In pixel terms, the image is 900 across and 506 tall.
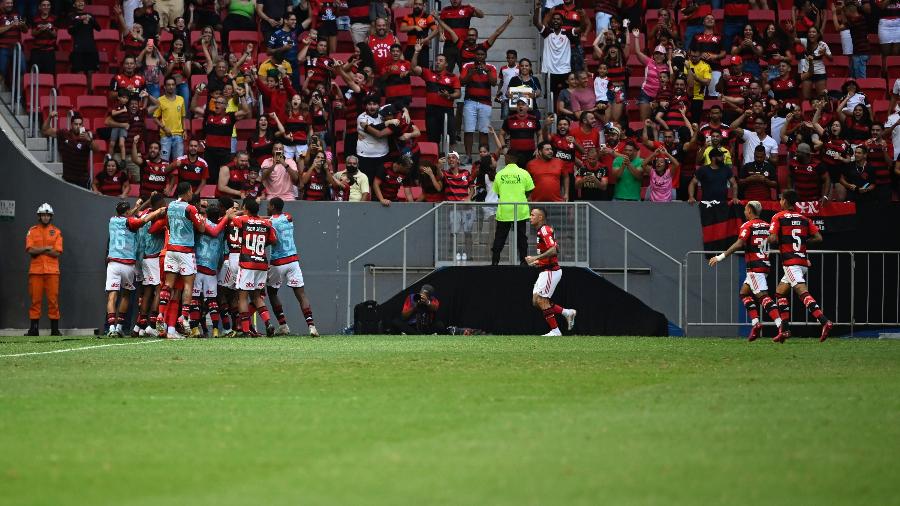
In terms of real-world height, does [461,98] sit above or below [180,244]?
above

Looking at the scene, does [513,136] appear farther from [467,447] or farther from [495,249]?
[467,447]

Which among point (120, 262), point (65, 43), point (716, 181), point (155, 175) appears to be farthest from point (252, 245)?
point (65, 43)

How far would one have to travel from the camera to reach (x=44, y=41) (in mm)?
26578

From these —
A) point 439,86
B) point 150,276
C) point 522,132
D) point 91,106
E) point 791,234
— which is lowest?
point 150,276

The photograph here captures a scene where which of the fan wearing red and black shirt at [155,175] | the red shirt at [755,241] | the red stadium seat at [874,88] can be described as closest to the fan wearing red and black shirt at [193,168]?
the fan wearing red and black shirt at [155,175]

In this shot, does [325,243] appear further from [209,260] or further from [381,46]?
[381,46]

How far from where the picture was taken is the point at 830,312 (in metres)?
23.2

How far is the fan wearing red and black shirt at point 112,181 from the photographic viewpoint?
24562 millimetres

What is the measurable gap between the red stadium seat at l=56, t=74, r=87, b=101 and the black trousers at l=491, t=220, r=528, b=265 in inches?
349

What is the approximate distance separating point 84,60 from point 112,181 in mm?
3498

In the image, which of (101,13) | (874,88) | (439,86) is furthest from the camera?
(101,13)

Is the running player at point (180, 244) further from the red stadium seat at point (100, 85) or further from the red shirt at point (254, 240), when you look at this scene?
the red stadium seat at point (100, 85)

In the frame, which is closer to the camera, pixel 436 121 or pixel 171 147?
pixel 171 147

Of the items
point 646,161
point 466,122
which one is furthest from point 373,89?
point 646,161
